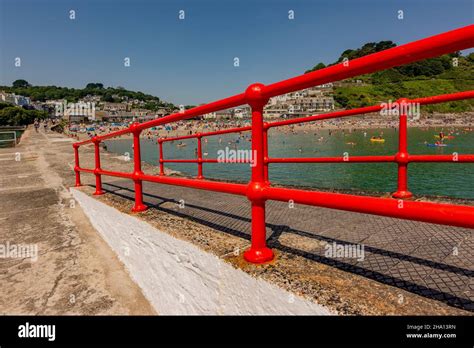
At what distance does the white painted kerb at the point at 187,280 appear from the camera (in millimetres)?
1495

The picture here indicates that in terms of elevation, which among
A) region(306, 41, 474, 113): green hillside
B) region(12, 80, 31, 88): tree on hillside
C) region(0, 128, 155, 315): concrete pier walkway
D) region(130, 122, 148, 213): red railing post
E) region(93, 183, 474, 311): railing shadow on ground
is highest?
region(12, 80, 31, 88): tree on hillside

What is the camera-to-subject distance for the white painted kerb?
4.91ft

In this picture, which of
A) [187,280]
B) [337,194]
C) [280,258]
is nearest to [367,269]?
[280,258]

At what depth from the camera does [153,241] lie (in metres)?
2.51

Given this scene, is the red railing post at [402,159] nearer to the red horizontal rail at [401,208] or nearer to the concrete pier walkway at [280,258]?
the concrete pier walkway at [280,258]

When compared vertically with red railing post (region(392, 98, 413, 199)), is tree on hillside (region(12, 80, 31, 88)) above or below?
above

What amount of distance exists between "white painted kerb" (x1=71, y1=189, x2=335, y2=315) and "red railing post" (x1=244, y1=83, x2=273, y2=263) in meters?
0.18

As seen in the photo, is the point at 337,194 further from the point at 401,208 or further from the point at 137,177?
the point at 137,177

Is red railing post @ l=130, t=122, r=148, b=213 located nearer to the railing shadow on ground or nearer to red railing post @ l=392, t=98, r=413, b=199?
the railing shadow on ground

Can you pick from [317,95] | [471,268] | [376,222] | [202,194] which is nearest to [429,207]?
[471,268]

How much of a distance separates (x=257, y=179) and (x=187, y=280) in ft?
2.93

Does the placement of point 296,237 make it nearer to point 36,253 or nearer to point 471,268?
point 471,268

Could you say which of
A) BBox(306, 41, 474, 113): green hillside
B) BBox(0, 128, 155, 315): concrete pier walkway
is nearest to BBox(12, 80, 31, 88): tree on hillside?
BBox(306, 41, 474, 113): green hillside

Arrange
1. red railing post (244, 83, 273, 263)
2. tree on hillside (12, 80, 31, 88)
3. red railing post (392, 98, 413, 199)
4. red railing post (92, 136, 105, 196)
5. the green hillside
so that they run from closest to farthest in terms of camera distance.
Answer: red railing post (244, 83, 273, 263), red railing post (392, 98, 413, 199), red railing post (92, 136, 105, 196), the green hillside, tree on hillside (12, 80, 31, 88)
